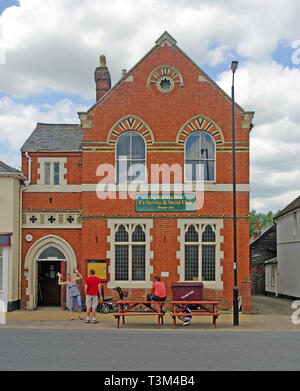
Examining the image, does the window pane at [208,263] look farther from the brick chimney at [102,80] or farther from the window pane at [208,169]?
the brick chimney at [102,80]

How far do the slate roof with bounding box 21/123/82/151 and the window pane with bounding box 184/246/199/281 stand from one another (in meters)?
6.46

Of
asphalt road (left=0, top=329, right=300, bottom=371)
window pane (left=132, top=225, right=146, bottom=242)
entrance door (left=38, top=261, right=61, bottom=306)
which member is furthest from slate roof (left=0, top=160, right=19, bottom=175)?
asphalt road (left=0, top=329, right=300, bottom=371)

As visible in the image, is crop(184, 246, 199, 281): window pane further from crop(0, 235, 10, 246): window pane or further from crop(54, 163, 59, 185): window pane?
crop(0, 235, 10, 246): window pane

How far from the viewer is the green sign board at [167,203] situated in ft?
72.1

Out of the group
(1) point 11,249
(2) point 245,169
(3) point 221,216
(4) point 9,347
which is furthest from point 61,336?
(2) point 245,169

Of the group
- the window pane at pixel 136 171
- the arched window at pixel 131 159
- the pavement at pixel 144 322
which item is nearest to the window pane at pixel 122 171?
the arched window at pixel 131 159

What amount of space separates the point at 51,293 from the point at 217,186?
8.63m

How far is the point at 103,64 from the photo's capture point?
26.5 meters

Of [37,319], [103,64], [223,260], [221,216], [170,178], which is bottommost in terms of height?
[37,319]

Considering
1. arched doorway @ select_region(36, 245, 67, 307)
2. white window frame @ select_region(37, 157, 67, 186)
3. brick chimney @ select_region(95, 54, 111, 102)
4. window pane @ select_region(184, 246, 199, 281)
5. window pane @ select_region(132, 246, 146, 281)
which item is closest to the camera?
window pane @ select_region(184, 246, 199, 281)

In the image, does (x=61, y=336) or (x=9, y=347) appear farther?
(x=61, y=336)

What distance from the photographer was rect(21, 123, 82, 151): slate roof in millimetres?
23094

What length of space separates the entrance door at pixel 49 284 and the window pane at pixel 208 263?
253 inches

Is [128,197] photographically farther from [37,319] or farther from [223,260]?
[37,319]
